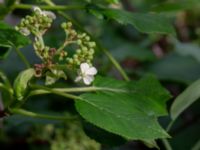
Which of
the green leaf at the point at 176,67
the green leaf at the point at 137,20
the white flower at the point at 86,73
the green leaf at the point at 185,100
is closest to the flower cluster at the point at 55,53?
the white flower at the point at 86,73

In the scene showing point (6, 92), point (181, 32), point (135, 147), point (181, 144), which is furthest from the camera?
point (181, 32)

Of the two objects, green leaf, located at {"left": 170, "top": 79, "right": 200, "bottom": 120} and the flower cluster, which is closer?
the flower cluster

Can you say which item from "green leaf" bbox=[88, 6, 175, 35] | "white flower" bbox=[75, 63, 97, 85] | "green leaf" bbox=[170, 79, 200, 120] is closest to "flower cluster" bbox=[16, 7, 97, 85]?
"white flower" bbox=[75, 63, 97, 85]

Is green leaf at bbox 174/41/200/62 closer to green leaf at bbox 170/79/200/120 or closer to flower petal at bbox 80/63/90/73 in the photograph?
green leaf at bbox 170/79/200/120

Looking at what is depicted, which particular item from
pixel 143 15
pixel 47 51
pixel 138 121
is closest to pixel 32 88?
pixel 47 51

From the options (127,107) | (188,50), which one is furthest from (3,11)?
(188,50)

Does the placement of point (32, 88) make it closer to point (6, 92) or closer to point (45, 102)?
point (6, 92)

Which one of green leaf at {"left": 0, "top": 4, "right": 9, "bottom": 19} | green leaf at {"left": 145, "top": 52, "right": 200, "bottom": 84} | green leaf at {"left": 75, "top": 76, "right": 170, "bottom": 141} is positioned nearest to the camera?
green leaf at {"left": 75, "top": 76, "right": 170, "bottom": 141}

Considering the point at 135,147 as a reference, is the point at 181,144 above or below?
above

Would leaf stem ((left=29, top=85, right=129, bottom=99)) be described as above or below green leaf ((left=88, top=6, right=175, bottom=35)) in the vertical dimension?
below
